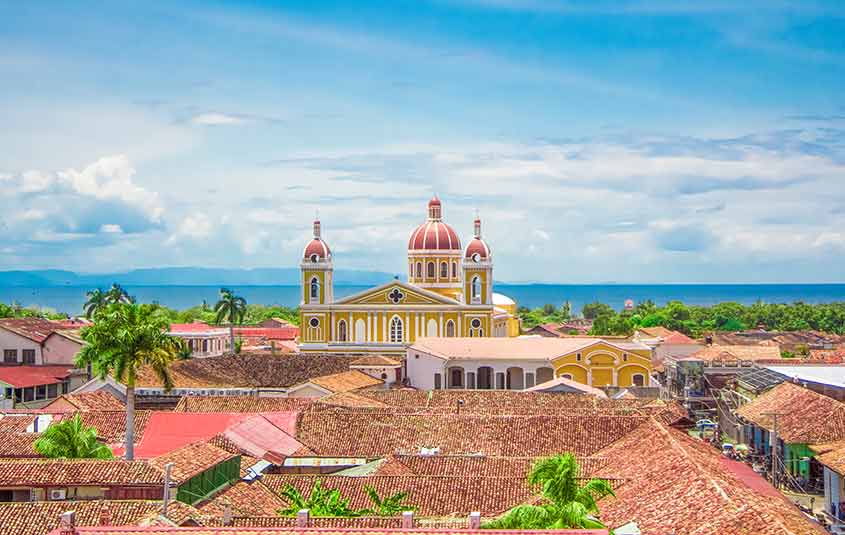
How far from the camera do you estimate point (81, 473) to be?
27.8 m

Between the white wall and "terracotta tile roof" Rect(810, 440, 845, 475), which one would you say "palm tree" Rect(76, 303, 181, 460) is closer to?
"terracotta tile roof" Rect(810, 440, 845, 475)

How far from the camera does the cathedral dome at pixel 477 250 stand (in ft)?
292

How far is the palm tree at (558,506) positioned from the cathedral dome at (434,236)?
69.2 meters

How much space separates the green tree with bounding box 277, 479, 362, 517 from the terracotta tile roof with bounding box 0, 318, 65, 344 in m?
40.1

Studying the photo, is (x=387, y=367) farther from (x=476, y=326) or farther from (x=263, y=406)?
(x=263, y=406)

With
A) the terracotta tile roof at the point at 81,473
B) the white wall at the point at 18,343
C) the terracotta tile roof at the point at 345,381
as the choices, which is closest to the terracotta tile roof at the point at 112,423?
the terracotta tile roof at the point at 81,473

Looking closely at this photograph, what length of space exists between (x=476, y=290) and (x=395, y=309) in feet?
20.2

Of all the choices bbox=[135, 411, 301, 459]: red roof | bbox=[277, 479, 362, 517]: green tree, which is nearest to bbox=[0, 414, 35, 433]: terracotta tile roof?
bbox=[135, 411, 301, 459]: red roof

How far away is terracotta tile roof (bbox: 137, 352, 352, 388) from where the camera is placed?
6397 cm

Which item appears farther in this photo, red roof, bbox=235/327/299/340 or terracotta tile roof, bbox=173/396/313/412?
red roof, bbox=235/327/299/340

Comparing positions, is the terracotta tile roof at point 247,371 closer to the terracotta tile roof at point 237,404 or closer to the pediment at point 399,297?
the terracotta tile roof at point 237,404

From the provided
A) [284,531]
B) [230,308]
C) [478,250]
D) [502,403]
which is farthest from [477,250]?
[284,531]

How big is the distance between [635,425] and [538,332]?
3938 inches

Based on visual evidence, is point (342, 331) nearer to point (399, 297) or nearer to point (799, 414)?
point (399, 297)
